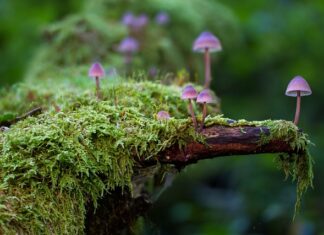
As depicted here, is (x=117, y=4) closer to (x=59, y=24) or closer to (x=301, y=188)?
(x=59, y=24)

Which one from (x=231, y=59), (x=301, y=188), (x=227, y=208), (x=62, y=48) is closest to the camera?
(x=301, y=188)

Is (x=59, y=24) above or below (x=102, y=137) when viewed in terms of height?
above

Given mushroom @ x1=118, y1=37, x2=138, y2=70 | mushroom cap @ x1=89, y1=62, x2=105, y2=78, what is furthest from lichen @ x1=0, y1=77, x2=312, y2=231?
mushroom @ x1=118, y1=37, x2=138, y2=70

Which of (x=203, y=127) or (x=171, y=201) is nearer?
(x=203, y=127)

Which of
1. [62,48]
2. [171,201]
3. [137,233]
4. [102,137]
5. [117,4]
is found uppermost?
[117,4]

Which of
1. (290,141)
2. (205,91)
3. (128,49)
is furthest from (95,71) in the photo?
(128,49)

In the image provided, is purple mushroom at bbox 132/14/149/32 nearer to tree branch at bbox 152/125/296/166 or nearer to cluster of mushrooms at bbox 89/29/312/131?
cluster of mushrooms at bbox 89/29/312/131

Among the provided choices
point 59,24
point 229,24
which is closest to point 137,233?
point 59,24

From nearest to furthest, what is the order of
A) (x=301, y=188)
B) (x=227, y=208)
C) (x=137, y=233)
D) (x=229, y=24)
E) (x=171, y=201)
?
(x=301, y=188) → (x=137, y=233) → (x=229, y=24) → (x=227, y=208) → (x=171, y=201)
